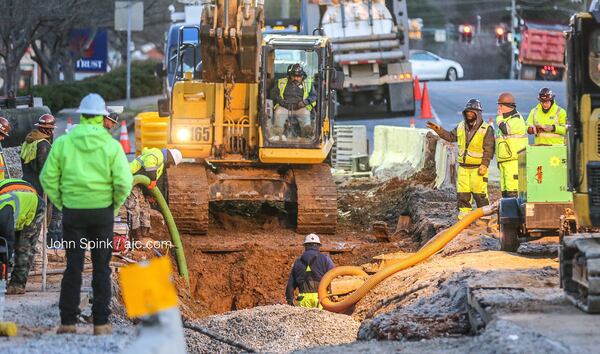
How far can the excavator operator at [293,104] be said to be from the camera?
63.6 ft

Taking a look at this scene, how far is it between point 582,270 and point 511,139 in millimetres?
6660

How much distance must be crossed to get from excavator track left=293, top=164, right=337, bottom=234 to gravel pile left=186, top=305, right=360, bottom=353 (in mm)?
5733

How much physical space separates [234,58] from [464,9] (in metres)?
65.4

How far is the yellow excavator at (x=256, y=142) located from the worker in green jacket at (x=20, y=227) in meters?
6.46

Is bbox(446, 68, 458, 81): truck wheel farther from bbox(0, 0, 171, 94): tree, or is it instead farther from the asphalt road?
bbox(0, 0, 171, 94): tree

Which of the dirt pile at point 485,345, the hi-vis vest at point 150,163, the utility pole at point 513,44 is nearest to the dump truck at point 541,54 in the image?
the utility pole at point 513,44

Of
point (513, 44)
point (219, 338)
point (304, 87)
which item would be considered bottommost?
point (219, 338)

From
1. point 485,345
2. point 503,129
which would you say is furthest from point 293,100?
point 485,345

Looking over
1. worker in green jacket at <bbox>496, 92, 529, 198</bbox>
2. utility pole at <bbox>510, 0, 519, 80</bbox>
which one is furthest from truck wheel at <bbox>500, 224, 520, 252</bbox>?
utility pole at <bbox>510, 0, 519, 80</bbox>

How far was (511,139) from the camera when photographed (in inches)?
666

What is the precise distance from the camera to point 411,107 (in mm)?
33500

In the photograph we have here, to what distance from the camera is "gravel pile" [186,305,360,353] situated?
12.1 m

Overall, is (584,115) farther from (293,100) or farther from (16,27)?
(16,27)

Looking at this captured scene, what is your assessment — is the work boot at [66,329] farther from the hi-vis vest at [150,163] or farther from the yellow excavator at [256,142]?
the yellow excavator at [256,142]
